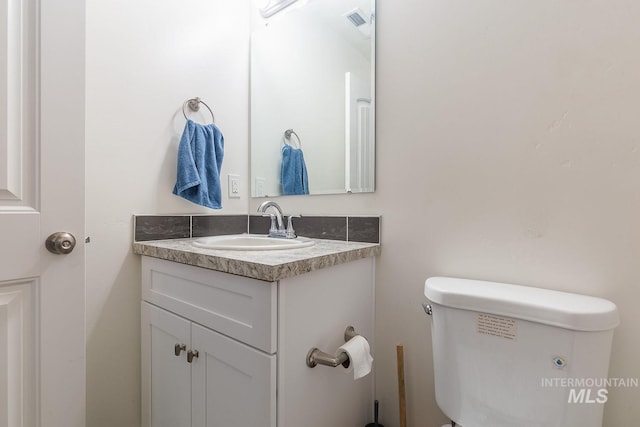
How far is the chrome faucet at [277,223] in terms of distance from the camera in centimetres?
133

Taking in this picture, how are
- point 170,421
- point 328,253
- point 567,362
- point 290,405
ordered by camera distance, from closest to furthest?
point 567,362 → point 290,405 → point 328,253 → point 170,421

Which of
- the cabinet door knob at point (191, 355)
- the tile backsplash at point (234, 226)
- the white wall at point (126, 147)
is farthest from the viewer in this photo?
the tile backsplash at point (234, 226)

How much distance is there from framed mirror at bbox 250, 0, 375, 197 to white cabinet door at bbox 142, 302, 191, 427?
0.72 m

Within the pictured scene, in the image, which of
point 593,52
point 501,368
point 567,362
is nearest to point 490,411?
point 501,368

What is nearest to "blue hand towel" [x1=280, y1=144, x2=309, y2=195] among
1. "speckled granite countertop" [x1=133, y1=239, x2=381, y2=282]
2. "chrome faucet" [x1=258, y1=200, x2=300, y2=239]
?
"chrome faucet" [x1=258, y1=200, x2=300, y2=239]

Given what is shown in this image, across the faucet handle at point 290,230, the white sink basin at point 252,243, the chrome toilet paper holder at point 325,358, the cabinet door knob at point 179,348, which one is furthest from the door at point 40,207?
the faucet handle at point 290,230

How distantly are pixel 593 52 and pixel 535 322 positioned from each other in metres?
0.73

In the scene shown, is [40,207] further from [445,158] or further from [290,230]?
[445,158]

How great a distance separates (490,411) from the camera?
0.78 metres

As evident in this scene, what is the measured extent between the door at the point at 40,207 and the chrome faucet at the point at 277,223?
659mm

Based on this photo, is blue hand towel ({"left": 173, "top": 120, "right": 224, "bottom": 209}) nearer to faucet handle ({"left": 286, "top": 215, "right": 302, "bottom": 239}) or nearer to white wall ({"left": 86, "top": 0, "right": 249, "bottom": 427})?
white wall ({"left": 86, "top": 0, "right": 249, "bottom": 427})

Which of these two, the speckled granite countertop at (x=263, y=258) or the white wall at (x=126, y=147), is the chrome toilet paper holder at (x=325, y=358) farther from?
the white wall at (x=126, y=147)

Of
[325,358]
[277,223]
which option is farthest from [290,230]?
[325,358]

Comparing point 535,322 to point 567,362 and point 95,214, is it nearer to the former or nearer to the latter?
point 567,362
